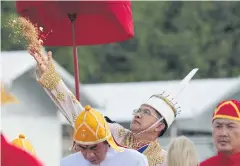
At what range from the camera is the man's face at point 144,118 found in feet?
21.1

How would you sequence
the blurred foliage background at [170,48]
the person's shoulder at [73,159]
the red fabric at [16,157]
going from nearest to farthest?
the red fabric at [16,157] → the person's shoulder at [73,159] → the blurred foliage background at [170,48]

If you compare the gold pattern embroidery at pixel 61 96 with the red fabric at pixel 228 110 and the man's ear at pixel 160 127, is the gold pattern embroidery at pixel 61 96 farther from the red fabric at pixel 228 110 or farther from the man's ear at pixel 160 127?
the red fabric at pixel 228 110

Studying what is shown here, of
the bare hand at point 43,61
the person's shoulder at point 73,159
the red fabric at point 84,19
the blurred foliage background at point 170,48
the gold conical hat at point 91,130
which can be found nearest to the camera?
the gold conical hat at point 91,130

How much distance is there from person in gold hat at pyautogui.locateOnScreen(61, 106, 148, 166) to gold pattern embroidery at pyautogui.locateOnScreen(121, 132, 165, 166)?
678mm

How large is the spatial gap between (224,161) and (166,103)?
2.29 ft

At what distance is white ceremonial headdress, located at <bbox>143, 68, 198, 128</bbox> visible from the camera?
260 inches

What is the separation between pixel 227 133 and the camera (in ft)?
20.0

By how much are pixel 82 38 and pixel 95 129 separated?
165 cm

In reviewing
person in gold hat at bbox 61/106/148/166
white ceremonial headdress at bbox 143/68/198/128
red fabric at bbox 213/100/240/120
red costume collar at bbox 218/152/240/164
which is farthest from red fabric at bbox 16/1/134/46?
red costume collar at bbox 218/152/240/164

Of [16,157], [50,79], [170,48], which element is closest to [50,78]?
[50,79]

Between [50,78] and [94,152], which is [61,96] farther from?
[94,152]

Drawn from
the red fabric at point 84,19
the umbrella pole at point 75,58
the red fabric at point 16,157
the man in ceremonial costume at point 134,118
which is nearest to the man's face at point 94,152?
the man in ceremonial costume at point 134,118

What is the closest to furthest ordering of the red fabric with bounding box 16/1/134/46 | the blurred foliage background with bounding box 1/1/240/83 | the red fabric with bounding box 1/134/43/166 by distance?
the red fabric with bounding box 1/134/43/166 → the red fabric with bounding box 16/1/134/46 → the blurred foliage background with bounding box 1/1/240/83

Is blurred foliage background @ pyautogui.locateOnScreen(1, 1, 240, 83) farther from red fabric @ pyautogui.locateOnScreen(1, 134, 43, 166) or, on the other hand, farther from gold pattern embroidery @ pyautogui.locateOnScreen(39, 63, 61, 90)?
red fabric @ pyautogui.locateOnScreen(1, 134, 43, 166)
